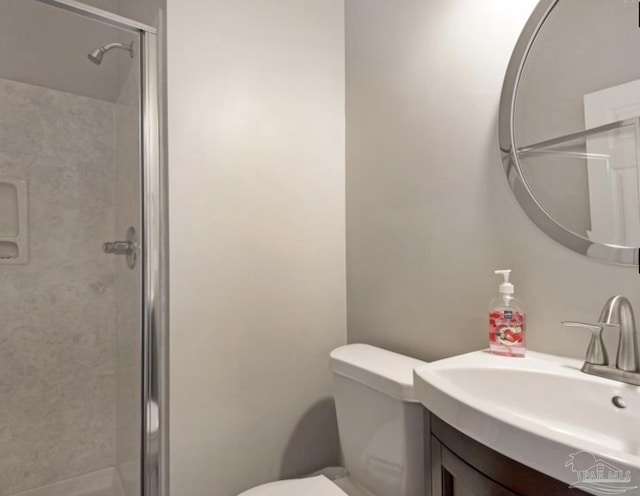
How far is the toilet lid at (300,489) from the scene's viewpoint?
100cm

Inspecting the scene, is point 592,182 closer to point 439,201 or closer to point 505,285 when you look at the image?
point 505,285

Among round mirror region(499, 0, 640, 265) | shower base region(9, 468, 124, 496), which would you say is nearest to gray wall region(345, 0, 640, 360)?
round mirror region(499, 0, 640, 265)

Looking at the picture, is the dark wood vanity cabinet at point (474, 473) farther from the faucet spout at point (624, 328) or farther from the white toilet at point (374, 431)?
the faucet spout at point (624, 328)

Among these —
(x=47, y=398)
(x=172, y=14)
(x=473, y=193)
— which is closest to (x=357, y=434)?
(x=473, y=193)

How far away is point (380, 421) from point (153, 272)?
81 cm

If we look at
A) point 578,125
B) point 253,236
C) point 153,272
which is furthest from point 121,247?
point 578,125

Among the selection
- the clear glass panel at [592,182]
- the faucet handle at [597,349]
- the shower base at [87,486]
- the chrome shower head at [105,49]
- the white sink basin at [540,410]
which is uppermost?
the chrome shower head at [105,49]

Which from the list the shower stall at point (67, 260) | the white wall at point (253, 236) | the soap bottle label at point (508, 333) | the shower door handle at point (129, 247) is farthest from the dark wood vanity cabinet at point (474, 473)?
the shower door handle at point (129, 247)

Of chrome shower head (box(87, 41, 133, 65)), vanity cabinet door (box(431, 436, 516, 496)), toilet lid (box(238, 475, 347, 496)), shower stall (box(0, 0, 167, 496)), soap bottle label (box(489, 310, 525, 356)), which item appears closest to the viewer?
vanity cabinet door (box(431, 436, 516, 496))

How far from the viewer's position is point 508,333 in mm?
897

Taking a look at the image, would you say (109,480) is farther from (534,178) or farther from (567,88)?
(567,88)

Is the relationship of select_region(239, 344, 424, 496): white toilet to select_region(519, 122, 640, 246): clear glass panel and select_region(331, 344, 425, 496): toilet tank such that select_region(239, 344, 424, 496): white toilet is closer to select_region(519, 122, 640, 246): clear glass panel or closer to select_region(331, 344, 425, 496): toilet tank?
select_region(331, 344, 425, 496): toilet tank

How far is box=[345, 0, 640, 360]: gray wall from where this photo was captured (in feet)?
3.02

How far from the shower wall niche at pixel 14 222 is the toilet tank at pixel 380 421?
1526 mm
